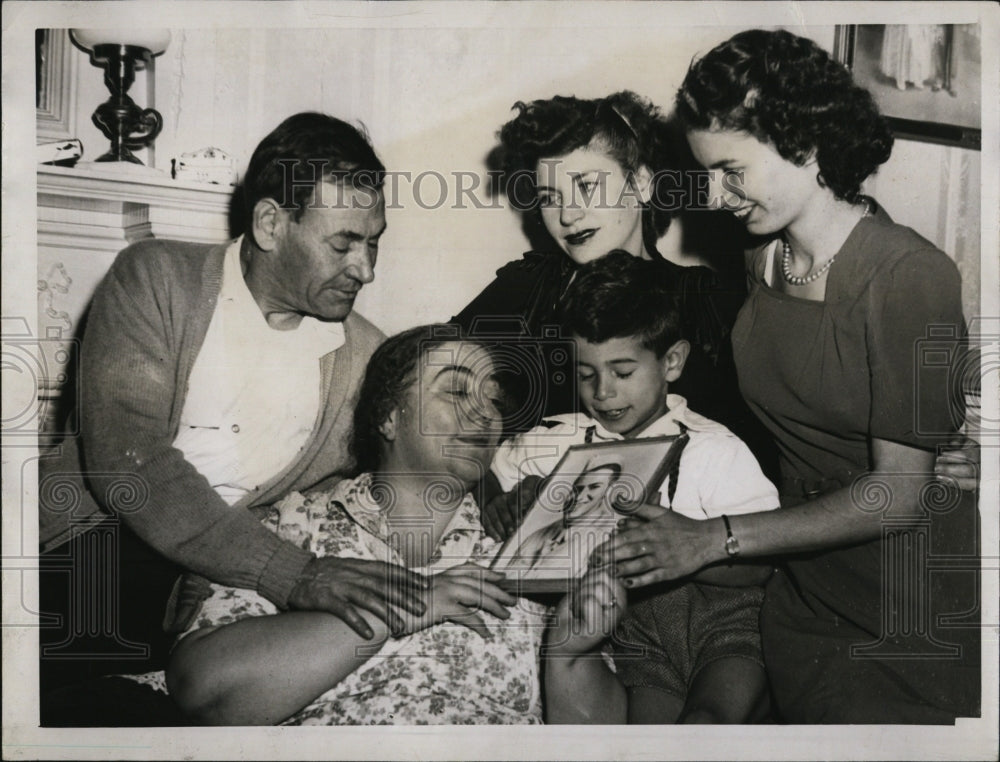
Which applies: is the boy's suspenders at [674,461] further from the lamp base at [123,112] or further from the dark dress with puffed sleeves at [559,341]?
the lamp base at [123,112]

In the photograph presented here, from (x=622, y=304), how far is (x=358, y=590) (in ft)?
3.41

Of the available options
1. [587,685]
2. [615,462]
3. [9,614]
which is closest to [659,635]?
[587,685]

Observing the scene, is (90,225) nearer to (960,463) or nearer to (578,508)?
(578,508)

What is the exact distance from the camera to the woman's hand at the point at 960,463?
9.98ft

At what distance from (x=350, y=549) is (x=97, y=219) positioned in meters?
1.14

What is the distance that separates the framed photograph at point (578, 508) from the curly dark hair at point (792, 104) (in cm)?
84

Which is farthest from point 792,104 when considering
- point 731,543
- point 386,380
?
point 386,380

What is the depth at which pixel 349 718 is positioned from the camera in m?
2.97

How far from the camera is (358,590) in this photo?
2.95 m

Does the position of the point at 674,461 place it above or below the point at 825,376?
below

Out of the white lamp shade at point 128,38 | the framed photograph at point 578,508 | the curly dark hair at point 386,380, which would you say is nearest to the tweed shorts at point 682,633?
the framed photograph at point 578,508

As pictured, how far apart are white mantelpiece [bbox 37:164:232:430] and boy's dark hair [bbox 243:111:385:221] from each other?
0.38 ft

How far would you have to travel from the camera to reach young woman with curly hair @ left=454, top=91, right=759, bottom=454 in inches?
119

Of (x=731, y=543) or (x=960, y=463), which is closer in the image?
(x=731, y=543)
